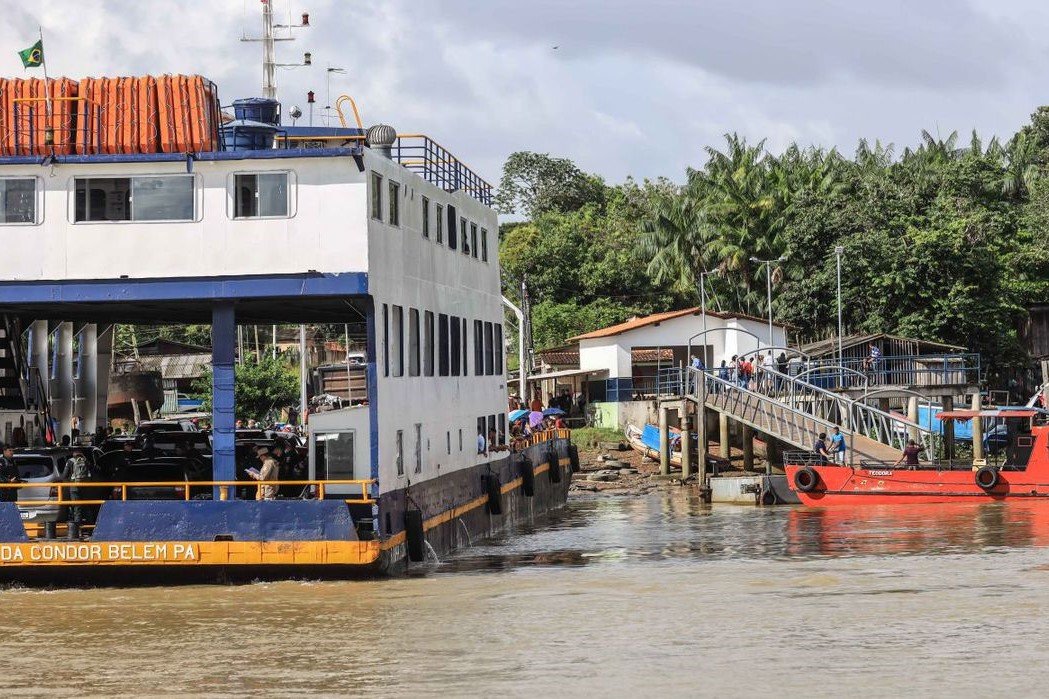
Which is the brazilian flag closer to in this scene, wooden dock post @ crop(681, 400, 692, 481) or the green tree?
wooden dock post @ crop(681, 400, 692, 481)

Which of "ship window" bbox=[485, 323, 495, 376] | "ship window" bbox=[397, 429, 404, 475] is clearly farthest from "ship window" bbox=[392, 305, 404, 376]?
"ship window" bbox=[485, 323, 495, 376]

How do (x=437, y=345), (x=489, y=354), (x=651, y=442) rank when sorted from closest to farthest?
(x=437, y=345) → (x=489, y=354) → (x=651, y=442)

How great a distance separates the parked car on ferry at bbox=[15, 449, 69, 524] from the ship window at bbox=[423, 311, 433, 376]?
608 centimetres

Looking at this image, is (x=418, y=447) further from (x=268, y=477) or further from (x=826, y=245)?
(x=826, y=245)

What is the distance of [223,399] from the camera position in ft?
70.1

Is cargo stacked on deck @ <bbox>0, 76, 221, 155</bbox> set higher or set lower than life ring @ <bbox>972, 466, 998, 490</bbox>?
higher

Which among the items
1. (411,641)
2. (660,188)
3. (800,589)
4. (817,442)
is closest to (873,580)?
(800,589)

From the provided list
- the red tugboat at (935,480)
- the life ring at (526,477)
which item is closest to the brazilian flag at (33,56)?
the life ring at (526,477)

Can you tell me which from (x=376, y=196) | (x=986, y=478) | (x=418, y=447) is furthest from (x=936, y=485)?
(x=376, y=196)

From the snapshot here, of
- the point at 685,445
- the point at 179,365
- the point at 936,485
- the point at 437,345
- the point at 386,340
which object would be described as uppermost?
the point at 179,365

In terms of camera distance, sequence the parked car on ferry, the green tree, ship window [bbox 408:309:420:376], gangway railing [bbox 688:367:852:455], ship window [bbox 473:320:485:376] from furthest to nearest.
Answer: the green tree < gangway railing [bbox 688:367:852:455] < ship window [bbox 473:320:485:376] < ship window [bbox 408:309:420:376] < the parked car on ferry

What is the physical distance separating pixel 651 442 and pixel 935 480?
1706cm

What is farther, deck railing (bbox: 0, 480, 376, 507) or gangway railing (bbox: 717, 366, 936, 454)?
gangway railing (bbox: 717, 366, 936, 454)

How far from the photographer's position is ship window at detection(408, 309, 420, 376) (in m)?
24.2
